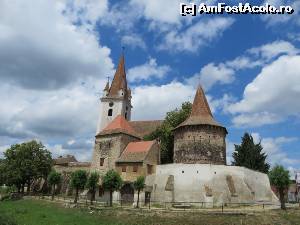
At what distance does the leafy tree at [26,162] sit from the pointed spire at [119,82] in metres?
18.6

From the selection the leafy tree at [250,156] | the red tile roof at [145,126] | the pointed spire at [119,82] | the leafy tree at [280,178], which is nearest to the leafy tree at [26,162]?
the red tile roof at [145,126]

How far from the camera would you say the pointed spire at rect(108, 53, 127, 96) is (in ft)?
228

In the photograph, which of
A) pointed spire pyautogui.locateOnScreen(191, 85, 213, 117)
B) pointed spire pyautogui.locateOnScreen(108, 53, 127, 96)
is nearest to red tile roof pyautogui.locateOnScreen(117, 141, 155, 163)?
pointed spire pyautogui.locateOnScreen(191, 85, 213, 117)

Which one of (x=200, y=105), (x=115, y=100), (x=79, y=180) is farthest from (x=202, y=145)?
(x=115, y=100)

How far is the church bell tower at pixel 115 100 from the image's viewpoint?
6738 cm


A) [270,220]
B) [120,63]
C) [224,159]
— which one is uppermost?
[120,63]

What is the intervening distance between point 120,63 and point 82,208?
41.1m

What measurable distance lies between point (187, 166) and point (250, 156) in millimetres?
18838

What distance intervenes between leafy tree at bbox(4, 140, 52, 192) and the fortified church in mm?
10852

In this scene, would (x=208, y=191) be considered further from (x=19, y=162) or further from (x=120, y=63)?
(x=120, y=63)

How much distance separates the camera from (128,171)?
45656mm

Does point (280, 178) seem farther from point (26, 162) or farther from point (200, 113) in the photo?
point (26, 162)

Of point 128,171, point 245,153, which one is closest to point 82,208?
point 128,171

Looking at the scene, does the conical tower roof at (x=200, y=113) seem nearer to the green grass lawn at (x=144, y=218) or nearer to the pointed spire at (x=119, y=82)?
the green grass lawn at (x=144, y=218)
